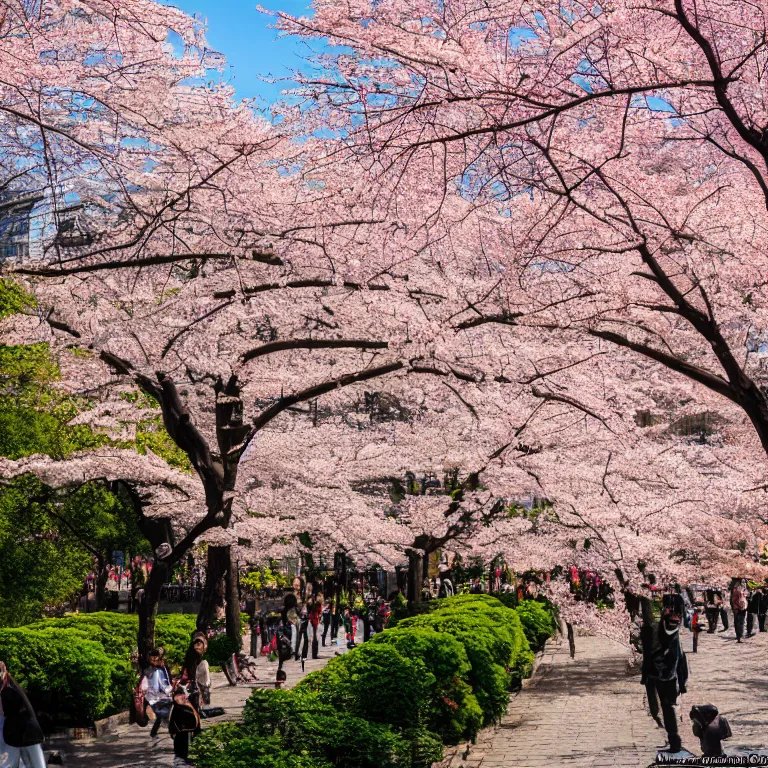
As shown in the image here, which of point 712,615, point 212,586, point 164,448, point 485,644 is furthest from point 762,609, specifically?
point 212,586

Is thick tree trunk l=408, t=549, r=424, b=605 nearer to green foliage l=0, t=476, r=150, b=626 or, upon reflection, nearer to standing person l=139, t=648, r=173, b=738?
green foliage l=0, t=476, r=150, b=626

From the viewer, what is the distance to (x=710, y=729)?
8.90 metres

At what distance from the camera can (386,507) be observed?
28484mm

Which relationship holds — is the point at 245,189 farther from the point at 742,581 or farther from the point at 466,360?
the point at 742,581

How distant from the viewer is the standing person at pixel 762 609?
32.9 m

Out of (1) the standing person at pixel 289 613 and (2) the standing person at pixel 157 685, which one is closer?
(2) the standing person at pixel 157 685

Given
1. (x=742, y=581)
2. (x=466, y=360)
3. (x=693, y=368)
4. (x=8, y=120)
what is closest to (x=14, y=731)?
(x=8, y=120)

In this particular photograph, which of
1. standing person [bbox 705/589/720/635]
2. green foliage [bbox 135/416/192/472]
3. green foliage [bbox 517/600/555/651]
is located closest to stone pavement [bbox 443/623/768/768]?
green foliage [bbox 517/600/555/651]

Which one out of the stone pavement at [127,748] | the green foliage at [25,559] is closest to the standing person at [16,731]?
the stone pavement at [127,748]

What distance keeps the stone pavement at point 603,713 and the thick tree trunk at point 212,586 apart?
4.79m

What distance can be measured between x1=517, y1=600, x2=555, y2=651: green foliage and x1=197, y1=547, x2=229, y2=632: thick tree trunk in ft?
29.9

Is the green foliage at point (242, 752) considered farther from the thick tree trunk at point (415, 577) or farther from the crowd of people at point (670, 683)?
the thick tree trunk at point (415, 577)

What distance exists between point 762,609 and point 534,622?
12388 millimetres

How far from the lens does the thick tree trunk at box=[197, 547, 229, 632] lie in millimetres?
16078
